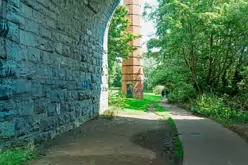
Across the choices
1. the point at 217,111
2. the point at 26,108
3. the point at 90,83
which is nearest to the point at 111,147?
the point at 26,108

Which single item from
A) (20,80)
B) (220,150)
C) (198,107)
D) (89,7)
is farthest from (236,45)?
(20,80)

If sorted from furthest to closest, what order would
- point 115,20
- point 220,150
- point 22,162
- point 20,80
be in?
point 115,20, point 220,150, point 20,80, point 22,162

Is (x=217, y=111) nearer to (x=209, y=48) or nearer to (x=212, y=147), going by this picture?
(x=209, y=48)

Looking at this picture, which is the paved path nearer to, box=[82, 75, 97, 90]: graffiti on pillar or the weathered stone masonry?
the weathered stone masonry

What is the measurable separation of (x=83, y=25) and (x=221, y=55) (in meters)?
7.85

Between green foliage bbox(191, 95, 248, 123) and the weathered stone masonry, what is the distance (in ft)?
15.9

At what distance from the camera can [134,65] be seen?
822 inches

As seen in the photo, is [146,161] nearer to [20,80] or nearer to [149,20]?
[20,80]

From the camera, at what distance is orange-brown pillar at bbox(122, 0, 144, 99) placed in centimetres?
2067

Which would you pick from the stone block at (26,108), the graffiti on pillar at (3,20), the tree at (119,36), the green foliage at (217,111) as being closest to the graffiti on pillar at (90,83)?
the stone block at (26,108)

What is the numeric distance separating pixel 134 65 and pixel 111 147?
54.0 feet

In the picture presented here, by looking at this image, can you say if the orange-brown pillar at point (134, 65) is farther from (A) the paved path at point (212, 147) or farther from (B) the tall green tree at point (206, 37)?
(A) the paved path at point (212, 147)

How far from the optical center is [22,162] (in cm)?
340

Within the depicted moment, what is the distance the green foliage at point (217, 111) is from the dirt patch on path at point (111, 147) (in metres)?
3.25
